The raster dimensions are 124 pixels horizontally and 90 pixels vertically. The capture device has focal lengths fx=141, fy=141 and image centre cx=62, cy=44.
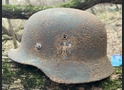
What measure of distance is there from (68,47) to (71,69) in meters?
0.29

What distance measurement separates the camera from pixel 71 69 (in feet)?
6.03

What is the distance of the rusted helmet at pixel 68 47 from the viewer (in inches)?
72.1

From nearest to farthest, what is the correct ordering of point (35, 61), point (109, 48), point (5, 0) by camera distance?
point (35, 61), point (5, 0), point (109, 48)

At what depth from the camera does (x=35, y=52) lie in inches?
79.3

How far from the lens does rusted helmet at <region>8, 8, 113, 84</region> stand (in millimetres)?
1832

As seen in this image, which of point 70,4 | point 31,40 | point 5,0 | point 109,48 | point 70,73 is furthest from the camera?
point 109,48

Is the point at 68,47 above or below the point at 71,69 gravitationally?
Answer: above

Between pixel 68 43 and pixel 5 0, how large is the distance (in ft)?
14.4

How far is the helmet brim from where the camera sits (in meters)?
1.76

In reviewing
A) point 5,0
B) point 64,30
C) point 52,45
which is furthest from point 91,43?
point 5,0

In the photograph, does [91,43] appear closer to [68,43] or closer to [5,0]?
[68,43]

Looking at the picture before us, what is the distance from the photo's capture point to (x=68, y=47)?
6.15 feet

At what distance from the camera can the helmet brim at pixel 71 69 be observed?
5.77ft

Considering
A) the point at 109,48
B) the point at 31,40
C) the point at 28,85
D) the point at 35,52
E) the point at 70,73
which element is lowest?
the point at 109,48
